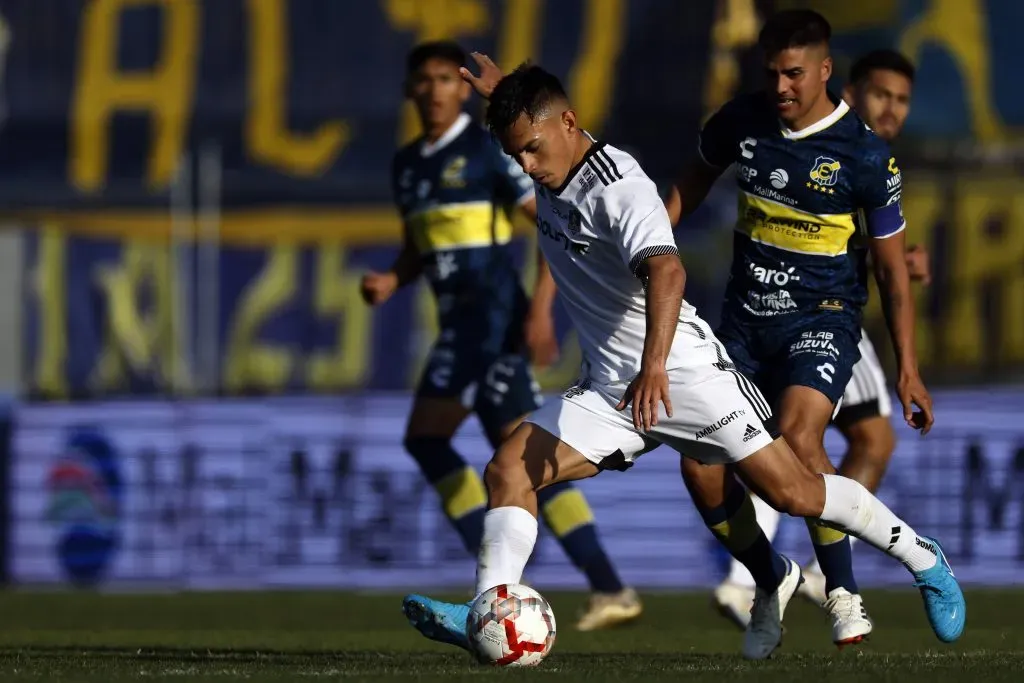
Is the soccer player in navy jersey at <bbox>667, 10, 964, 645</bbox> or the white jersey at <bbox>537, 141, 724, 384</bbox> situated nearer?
the white jersey at <bbox>537, 141, 724, 384</bbox>

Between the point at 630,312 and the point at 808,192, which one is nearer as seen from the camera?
the point at 630,312

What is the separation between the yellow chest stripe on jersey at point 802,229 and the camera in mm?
6848

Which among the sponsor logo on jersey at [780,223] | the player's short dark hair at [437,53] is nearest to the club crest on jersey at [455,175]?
the player's short dark hair at [437,53]

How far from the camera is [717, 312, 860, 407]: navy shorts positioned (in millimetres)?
6723

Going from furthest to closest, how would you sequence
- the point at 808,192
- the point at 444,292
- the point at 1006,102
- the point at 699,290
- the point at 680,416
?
the point at 1006,102, the point at 699,290, the point at 444,292, the point at 808,192, the point at 680,416

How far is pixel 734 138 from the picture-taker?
6.91 meters

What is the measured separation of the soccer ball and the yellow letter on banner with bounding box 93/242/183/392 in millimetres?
11650

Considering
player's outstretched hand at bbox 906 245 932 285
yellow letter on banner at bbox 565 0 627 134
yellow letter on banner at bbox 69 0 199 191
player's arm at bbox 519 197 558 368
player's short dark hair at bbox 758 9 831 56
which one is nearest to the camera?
player's short dark hair at bbox 758 9 831 56

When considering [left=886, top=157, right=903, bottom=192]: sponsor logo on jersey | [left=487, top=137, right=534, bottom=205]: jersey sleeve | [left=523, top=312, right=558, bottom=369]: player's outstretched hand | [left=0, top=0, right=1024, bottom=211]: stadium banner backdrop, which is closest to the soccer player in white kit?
[left=886, top=157, right=903, bottom=192]: sponsor logo on jersey

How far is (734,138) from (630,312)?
1192 millimetres

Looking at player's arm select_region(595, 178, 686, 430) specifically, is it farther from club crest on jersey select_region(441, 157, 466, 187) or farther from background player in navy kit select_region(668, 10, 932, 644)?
club crest on jersey select_region(441, 157, 466, 187)

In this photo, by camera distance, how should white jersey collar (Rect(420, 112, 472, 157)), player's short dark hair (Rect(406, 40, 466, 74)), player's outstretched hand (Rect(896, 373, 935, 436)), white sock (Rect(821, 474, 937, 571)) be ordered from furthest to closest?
white jersey collar (Rect(420, 112, 472, 157)) → player's short dark hair (Rect(406, 40, 466, 74)) → player's outstretched hand (Rect(896, 373, 935, 436)) → white sock (Rect(821, 474, 937, 571))

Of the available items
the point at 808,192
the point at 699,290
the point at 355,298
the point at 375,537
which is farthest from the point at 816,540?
the point at 355,298

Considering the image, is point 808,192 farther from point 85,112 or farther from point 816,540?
point 85,112
